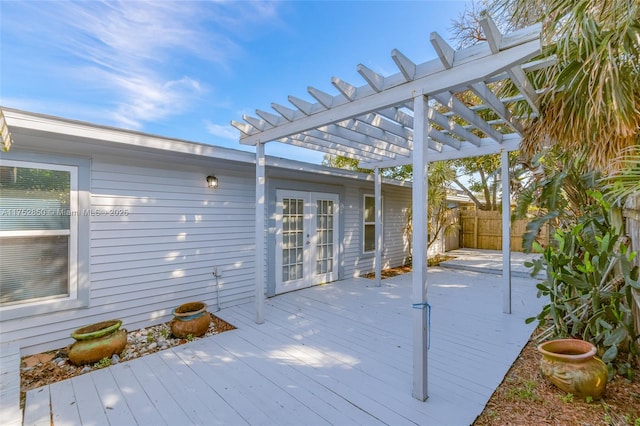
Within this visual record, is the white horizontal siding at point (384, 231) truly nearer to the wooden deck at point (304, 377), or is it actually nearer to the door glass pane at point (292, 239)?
the door glass pane at point (292, 239)

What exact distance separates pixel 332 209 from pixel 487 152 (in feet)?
11.0

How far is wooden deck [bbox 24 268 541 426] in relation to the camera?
2264mm

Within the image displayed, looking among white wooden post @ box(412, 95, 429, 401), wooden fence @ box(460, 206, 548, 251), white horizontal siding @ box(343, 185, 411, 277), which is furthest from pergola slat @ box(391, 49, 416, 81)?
wooden fence @ box(460, 206, 548, 251)

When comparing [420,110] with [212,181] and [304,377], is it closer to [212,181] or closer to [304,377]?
[304,377]

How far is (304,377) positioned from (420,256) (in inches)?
63.7

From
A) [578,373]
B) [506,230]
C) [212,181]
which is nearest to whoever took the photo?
[578,373]

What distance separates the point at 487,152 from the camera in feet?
15.6

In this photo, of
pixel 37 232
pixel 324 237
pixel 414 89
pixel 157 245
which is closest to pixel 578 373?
pixel 414 89

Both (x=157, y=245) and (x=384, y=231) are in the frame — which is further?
(x=384, y=231)

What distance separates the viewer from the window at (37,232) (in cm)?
312

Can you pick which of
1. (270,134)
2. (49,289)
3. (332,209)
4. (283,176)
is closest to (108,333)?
(49,289)

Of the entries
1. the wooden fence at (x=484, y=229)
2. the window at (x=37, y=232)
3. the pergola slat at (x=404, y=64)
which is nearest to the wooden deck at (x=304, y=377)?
the window at (x=37, y=232)

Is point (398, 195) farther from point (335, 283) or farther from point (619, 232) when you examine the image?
point (619, 232)

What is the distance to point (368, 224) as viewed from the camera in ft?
25.9
